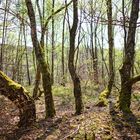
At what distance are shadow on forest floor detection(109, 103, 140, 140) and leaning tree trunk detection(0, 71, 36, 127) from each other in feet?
8.86

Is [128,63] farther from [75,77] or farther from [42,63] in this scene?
[42,63]

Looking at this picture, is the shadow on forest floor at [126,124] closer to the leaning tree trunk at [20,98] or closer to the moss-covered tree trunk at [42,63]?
the moss-covered tree trunk at [42,63]

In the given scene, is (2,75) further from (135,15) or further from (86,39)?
(86,39)

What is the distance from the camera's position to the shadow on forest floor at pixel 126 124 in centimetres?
790

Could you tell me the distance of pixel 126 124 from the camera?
336 inches

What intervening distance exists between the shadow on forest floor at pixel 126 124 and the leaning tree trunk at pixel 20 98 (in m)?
2.70

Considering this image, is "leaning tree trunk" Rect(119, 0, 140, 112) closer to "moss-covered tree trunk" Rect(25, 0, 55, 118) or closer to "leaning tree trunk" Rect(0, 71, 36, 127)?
"moss-covered tree trunk" Rect(25, 0, 55, 118)

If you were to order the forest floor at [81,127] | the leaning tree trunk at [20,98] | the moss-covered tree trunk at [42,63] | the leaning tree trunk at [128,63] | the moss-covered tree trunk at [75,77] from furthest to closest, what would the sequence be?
the moss-covered tree trunk at [75,77], the moss-covered tree trunk at [42,63], the leaning tree trunk at [128,63], the leaning tree trunk at [20,98], the forest floor at [81,127]

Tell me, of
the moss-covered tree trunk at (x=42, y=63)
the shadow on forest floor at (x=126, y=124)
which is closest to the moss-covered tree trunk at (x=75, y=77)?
the moss-covered tree trunk at (x=42, y=63)

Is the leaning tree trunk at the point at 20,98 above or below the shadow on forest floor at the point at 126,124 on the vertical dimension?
above

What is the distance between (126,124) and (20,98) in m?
3.46

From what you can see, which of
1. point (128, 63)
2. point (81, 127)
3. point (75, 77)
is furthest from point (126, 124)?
point (75, 77)

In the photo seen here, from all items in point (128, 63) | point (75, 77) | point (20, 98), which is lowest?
point (20, 98)

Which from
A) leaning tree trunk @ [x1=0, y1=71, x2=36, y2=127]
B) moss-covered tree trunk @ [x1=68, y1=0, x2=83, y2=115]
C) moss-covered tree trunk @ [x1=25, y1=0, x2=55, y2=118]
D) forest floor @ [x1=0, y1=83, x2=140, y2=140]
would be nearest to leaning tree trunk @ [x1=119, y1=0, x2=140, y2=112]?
forest floor @ [x1=0, y1=83, x2=140, y2=140]
